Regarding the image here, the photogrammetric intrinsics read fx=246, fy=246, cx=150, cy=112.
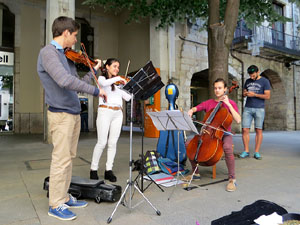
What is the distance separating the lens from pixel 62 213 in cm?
197

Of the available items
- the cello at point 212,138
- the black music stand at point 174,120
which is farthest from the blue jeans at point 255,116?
the black music stand at point 174,120

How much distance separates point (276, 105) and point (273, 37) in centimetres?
338

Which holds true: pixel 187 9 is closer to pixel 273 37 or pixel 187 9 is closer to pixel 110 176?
pixel 110 176

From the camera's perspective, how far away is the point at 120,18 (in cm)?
1241

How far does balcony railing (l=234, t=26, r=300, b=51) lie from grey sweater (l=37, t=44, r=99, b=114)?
9.61 m

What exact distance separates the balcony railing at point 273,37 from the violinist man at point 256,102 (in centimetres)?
626

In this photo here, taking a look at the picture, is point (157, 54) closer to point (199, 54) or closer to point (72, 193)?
point (199, 54)

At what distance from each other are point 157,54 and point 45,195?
6.59 meters

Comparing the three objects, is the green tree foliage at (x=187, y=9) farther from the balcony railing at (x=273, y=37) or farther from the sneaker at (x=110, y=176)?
the sneaker at (x=110, y=176)

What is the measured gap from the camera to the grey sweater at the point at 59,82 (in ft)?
6.25

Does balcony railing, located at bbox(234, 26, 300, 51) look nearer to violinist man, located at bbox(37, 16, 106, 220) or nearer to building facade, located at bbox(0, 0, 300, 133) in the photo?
building facade, located at bbox(0, 0, 300, 133)

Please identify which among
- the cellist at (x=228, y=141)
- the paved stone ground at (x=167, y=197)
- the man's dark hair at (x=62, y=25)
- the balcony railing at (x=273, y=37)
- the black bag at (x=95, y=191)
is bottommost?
the paved stone ground at (x=167, y=197)

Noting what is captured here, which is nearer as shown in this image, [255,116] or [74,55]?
[74,55]

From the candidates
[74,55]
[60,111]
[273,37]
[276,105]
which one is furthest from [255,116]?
[273,37]
